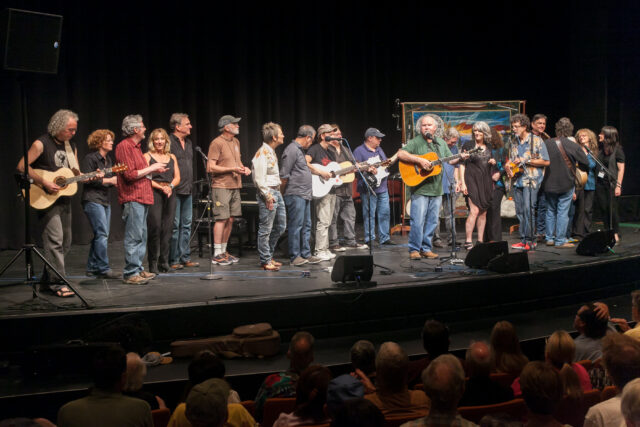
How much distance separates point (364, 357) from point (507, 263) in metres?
3.83

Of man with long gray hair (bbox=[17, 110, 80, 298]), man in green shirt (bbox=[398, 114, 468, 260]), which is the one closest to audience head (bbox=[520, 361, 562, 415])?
man with long gray hair (bbox=[17, 110, 80, 298])

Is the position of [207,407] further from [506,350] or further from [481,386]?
[506,350]

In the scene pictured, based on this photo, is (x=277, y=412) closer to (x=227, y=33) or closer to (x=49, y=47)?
(x=49, y=47)

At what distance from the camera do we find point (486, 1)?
12984 millimetres

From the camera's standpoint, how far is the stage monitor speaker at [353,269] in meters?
6.52

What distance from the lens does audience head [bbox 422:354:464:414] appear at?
2.91 meters

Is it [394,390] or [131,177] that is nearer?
[394,390]

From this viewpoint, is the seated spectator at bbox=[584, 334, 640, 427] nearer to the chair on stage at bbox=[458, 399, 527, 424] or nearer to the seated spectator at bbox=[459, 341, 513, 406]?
the chair on stage at bbox=[458, 399, 527, 424]

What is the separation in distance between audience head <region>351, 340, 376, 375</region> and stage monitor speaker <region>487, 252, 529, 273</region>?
3.69 meters

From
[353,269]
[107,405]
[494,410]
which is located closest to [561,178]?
[353,269]

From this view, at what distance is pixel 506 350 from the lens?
418cm

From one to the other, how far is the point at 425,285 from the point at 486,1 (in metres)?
8.38

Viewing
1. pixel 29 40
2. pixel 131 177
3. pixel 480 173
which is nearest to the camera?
pixel 29 40

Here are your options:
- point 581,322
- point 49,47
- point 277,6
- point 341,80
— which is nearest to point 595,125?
point 341,80
